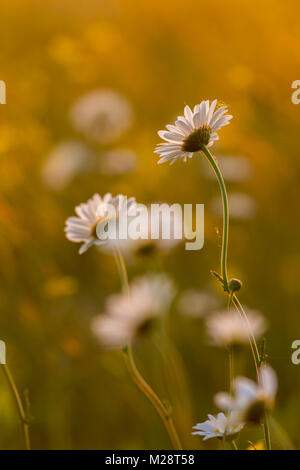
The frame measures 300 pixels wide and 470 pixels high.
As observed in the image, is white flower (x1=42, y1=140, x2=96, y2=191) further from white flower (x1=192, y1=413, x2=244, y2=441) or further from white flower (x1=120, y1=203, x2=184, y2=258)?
white flower (x1=192, y1=413, x2=244, y2=441)

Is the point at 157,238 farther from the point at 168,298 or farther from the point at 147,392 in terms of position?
the point at 147,392

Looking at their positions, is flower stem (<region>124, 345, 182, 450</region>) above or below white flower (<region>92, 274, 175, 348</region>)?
below

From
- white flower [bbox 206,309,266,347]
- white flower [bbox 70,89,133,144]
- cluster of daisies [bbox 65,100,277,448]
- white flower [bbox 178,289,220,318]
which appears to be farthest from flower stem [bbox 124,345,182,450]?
white flower [bbox 70,89,133,144]

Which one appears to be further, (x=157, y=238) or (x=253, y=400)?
(x=157, y=238)

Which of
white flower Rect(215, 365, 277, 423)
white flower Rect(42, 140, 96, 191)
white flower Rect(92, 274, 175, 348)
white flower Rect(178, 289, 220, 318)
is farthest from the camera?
white flower Rect(42, 140, 96, 191)

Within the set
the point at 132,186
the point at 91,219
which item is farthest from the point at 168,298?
the point at 132,186

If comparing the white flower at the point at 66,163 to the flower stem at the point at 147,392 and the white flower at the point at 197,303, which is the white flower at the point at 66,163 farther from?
the flower stem at the point at 147,392
